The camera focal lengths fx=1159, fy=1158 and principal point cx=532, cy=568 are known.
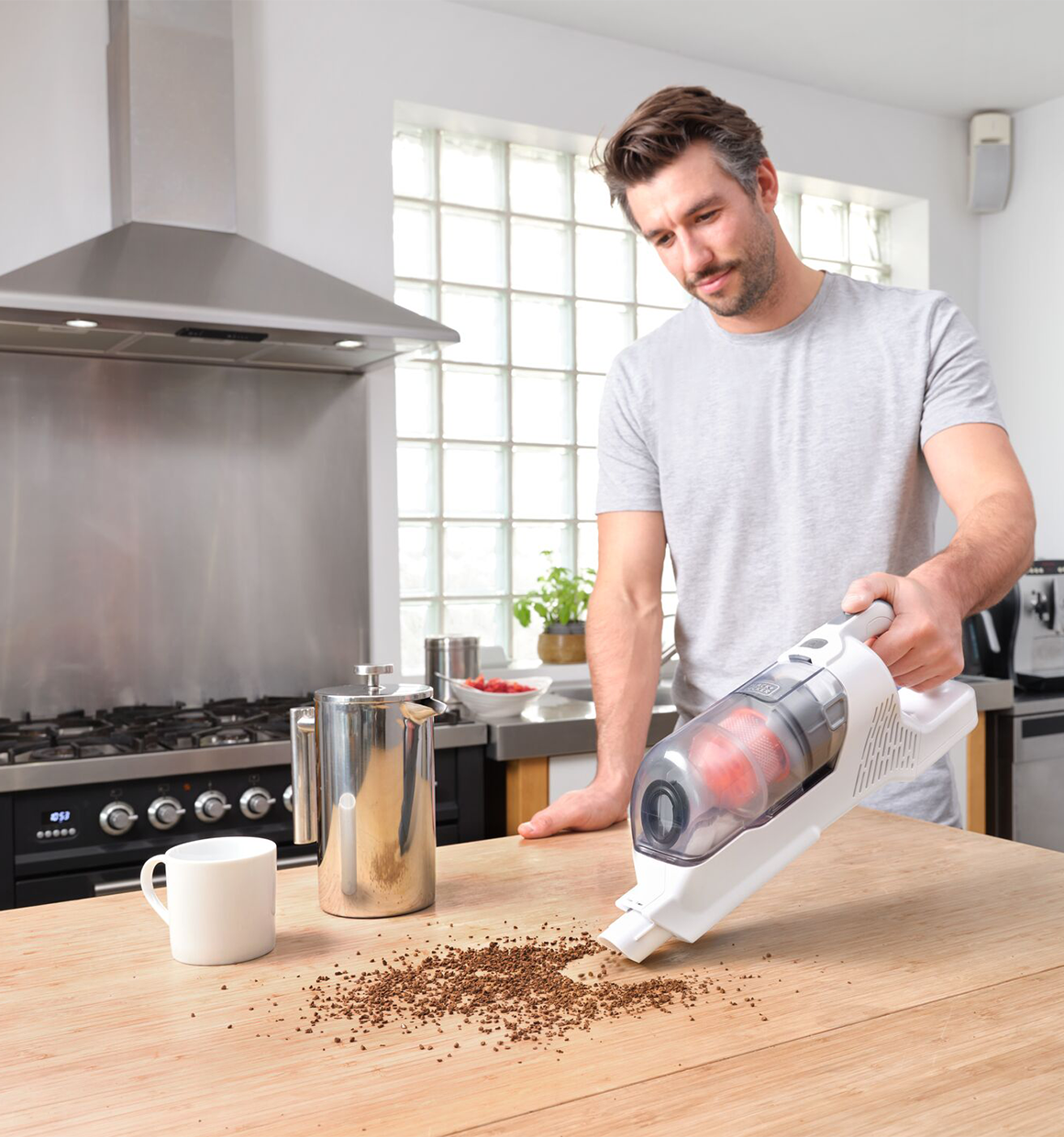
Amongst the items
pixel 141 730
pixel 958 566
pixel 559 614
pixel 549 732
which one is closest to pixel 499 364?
pixel 559 614

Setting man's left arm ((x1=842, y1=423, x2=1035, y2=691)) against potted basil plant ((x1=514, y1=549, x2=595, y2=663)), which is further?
potted basil plant ((x1=514, y1=549, x2=595, y2=663))

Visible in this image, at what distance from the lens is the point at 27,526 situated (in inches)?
96.9

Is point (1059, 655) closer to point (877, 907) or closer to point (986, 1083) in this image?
point (877, 907)

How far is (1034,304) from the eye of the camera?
3604 millimetres

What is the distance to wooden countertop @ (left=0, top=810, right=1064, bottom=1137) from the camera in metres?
0.65

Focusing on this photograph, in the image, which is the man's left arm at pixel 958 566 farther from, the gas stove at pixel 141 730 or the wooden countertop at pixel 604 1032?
the gas stove at pixel 141 730

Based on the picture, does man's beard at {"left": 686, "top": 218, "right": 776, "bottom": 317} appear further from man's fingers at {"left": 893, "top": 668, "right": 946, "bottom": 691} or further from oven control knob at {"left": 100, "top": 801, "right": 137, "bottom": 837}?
oven control knob at {"left": 100, "top": 801, "right": 137, "bottom": 837}

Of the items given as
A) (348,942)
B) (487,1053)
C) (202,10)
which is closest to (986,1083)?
(487,1053)

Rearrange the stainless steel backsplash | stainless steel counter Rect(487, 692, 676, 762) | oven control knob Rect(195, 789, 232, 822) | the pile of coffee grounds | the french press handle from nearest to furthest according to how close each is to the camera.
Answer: the pile of coffee grounds < the french press handle < oven control knob Rect(195, 789, 232, 822) < stainless steel counter Rect(487, 692, 676, 762) < the stainless steel backsplash

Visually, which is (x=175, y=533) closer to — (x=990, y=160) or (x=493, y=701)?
(x=493, y=701)

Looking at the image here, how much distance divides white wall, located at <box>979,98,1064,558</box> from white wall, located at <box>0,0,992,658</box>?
31.2 inches

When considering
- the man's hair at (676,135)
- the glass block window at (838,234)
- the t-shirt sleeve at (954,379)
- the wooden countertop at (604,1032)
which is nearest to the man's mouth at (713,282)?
the man's hair at (676,135)

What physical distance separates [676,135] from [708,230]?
0.40ft

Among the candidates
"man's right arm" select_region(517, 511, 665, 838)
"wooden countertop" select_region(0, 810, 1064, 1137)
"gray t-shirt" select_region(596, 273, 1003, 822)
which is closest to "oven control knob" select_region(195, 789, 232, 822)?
"man's right arm" select_region(517, 511, 665, 838)
